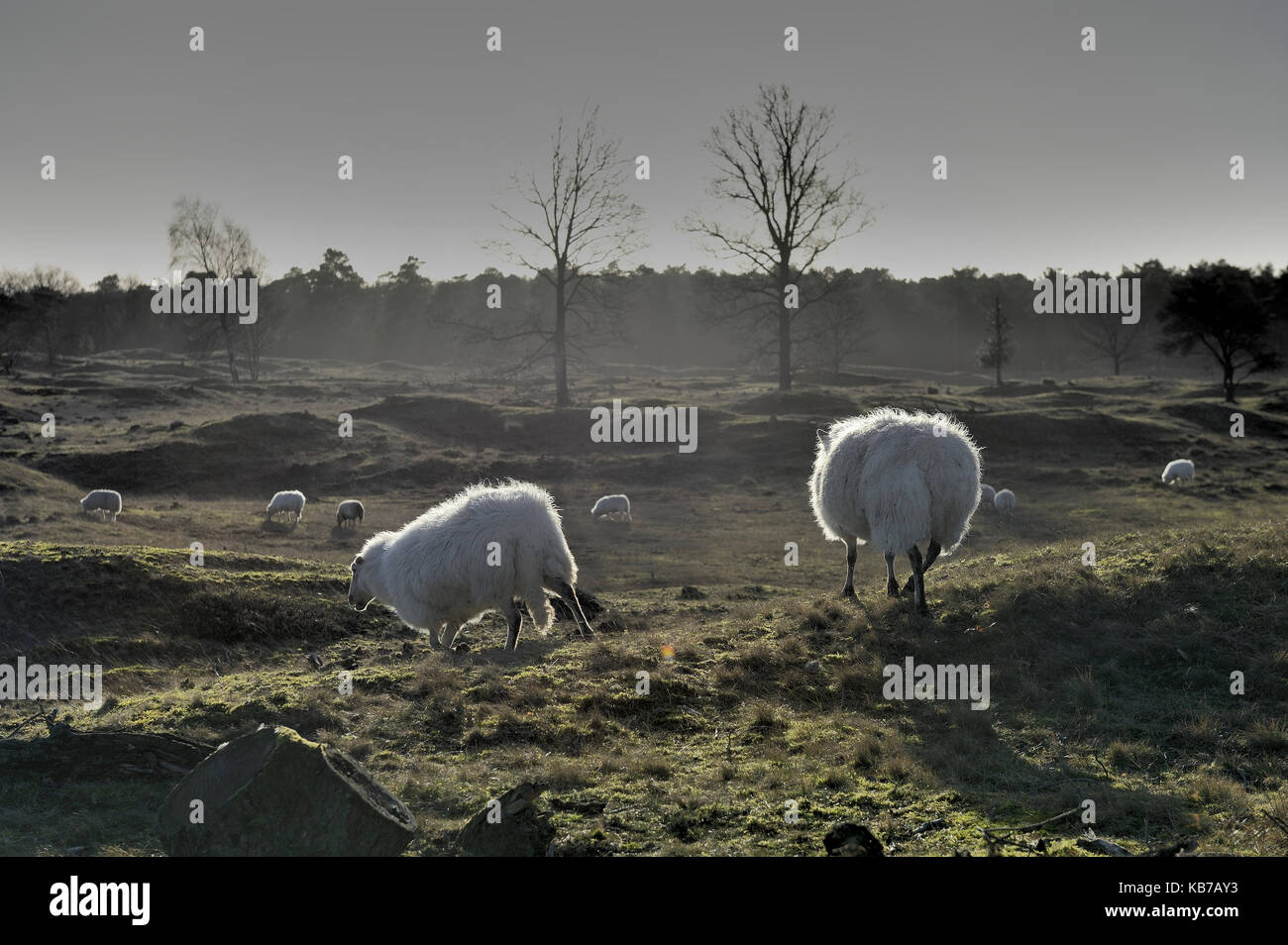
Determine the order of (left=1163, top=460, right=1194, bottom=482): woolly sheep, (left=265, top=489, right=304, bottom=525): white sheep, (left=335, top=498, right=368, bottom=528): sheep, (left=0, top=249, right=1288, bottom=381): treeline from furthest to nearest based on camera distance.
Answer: (left=0, top=249, right=1288, bottom=381): treeline → (left=1163, top=460, right=1194, bottom=482): woolly sheep → (left=335, top=498, right=368, bottom=528): sheep → (left=265, top=489, right=304, bottom=525): white sheep

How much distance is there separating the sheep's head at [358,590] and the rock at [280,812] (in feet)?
26.8

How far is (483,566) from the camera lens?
11.9m

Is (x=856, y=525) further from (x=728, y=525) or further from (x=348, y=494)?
(x=348, y=494)

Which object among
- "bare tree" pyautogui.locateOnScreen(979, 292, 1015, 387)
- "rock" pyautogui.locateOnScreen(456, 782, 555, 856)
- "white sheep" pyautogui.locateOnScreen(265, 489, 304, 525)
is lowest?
"rock" pyautogui.locateOnScreen(456, 782, 555, 856)

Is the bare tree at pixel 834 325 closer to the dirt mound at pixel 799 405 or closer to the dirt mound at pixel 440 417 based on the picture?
the dirt mound at pixel 799 405

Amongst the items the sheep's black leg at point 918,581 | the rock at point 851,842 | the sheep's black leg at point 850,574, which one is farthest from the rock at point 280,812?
the sheep's black leg at point 850,574

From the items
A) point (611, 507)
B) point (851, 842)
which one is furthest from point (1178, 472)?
point (851, 842)

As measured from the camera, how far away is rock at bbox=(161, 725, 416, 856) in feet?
17.9

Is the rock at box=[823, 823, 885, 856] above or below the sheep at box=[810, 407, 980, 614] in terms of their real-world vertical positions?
below

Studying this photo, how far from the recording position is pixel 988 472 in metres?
Answer: 35.8

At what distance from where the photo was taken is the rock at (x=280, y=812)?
545 centimetres

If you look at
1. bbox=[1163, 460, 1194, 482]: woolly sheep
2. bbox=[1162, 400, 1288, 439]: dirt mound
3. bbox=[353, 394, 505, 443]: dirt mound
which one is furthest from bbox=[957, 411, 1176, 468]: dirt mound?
bbox=[353, 394, 505, 443]: dirt mound

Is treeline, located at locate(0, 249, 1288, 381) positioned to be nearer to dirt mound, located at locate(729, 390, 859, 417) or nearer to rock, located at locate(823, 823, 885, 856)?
dirt mound, located at locate(729, 390, 859, 417)

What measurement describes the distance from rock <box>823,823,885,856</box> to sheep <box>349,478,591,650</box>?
291 inches
